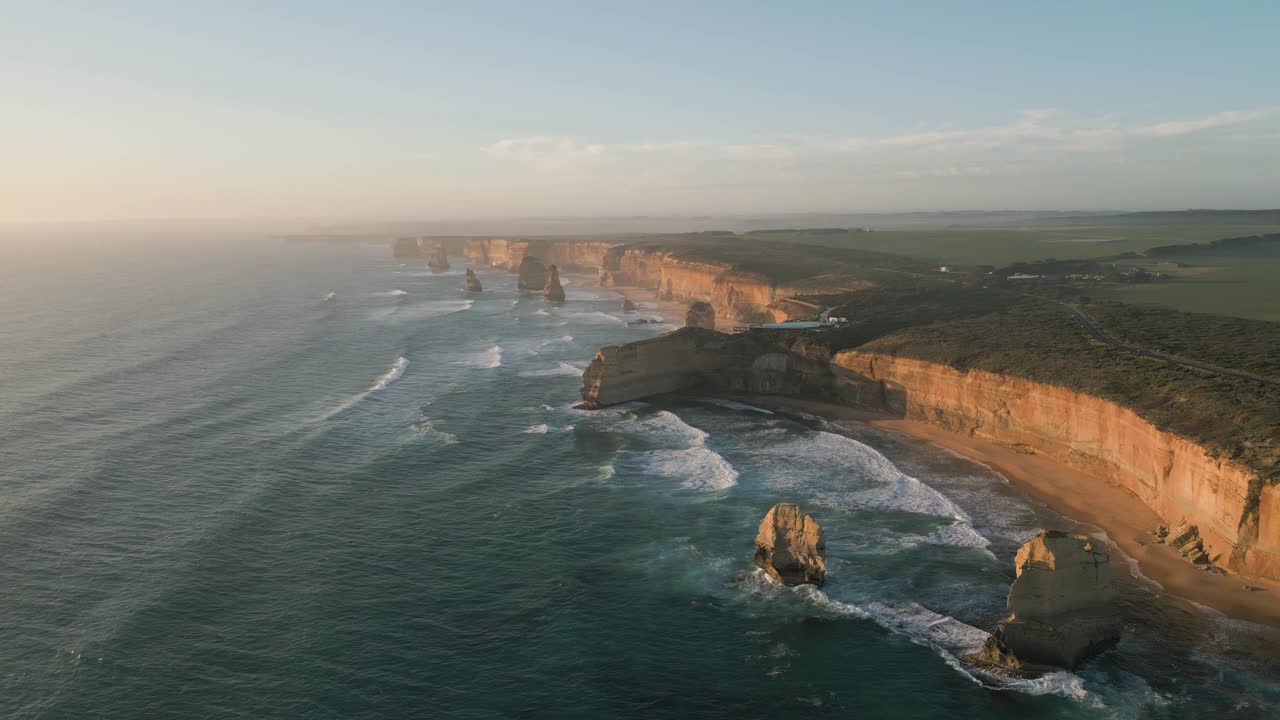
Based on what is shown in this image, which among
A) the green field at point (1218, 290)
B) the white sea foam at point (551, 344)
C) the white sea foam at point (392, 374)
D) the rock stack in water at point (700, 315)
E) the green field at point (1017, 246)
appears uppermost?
the green field at point (1017, 246)

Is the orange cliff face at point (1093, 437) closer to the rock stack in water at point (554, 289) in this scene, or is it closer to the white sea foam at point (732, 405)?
the white sea foam at point (732, 405)

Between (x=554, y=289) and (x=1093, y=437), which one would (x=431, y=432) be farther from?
(x=554, y=289)

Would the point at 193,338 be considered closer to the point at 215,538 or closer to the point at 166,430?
the point at 166,430

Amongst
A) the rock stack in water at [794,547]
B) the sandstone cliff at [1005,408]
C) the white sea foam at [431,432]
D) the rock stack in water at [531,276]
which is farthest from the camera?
the rock stack in water at [531,276]

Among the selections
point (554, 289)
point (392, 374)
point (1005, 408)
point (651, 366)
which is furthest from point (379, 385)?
point (554, 289)

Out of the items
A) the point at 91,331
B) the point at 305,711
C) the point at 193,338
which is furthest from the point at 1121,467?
the point at 91,331

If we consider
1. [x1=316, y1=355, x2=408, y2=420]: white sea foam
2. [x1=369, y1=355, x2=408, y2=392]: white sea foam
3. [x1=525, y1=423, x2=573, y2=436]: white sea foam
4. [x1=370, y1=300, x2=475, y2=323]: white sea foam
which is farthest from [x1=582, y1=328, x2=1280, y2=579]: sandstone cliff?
[x1=370, y1=300, x2=475, y2=323]: white sea foam

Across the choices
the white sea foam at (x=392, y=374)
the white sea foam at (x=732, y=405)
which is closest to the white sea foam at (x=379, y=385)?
the white sea foam at (x=392, y=374)
